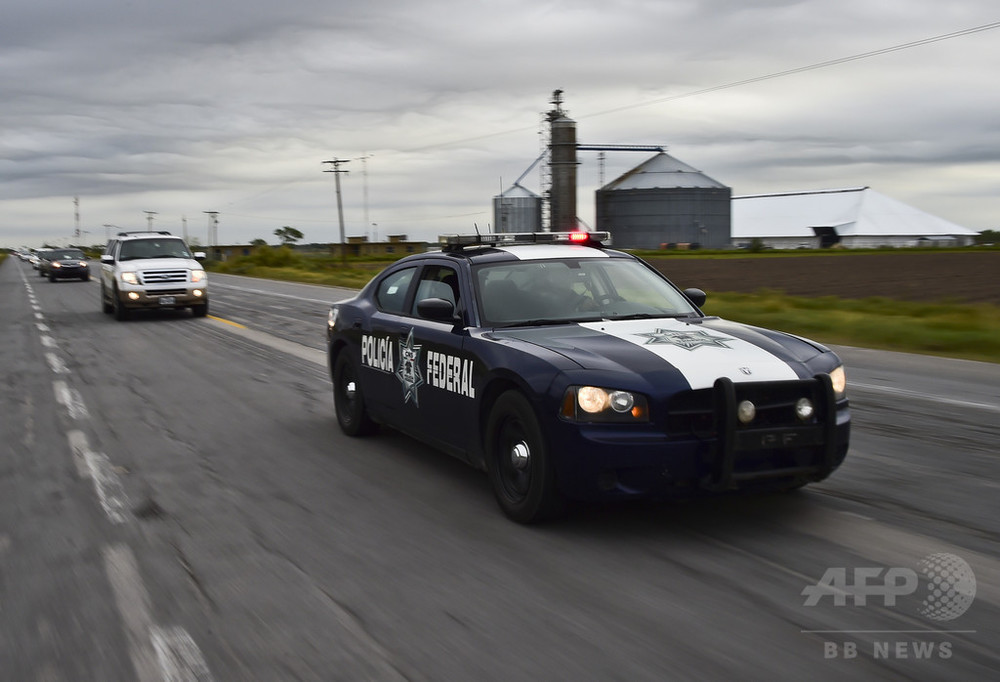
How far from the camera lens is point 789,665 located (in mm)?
3676

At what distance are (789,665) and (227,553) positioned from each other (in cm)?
294

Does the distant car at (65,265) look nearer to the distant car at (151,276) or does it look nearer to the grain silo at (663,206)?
the distant car at (151,276)

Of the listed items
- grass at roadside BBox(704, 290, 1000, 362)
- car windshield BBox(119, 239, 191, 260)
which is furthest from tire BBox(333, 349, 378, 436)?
car windshield BBox(119, 239, 191, 260)

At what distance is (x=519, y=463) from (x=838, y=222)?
409 ft

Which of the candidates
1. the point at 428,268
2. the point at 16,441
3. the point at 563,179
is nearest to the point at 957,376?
the point at 428,268

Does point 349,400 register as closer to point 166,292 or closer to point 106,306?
point 166,292

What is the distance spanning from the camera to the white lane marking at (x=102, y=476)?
627 cm

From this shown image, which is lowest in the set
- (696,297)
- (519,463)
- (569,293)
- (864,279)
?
(864,279)

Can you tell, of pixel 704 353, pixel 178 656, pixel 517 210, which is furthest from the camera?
pixel 517 210

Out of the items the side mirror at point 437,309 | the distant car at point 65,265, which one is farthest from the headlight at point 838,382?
the distant car at point 65,265

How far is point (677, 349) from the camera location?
545 centimetres

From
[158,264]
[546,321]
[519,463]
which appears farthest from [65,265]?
[519,463]

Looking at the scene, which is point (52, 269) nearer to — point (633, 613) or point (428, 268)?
point (428, 268)

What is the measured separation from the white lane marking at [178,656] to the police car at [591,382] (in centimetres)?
199
